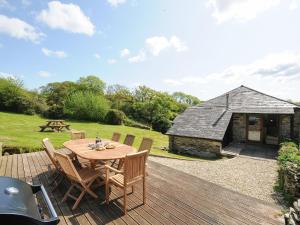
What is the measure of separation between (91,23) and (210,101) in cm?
1225

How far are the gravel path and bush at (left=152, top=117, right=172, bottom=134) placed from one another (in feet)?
57.2

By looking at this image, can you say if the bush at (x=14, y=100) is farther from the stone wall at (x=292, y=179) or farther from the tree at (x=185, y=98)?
the tree at (x=185, y=98)

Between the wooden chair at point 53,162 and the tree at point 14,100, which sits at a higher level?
the tree at point 14,100

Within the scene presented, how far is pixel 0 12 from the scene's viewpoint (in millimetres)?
11898

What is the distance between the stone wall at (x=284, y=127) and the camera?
521 inches

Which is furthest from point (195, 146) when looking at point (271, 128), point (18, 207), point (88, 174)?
point (18, 207)

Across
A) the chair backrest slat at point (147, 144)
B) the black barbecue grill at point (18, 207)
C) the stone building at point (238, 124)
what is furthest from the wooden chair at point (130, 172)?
the stone building at point (238, 124)

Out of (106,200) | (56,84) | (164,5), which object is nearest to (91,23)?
(164,5)

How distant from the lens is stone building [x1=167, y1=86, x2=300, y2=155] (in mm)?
13281

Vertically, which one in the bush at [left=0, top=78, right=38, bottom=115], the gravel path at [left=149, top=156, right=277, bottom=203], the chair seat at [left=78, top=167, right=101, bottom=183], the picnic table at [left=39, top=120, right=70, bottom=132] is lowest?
the gravel path at [left=149, top=156, right=277, bottom=203]

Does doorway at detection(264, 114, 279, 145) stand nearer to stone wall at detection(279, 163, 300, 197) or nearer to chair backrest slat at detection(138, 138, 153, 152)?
stone wall at detection(279, 163, 300, 197)

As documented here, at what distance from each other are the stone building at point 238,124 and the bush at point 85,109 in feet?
42.4

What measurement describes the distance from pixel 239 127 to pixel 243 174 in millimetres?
7567

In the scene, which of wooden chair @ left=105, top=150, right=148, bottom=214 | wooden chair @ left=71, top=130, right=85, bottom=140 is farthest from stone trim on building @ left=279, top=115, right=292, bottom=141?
wooden chair @ left=71, top=130, right=85, bottom=140
